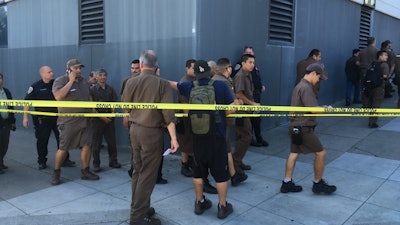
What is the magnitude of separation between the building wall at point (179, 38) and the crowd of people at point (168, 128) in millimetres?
893

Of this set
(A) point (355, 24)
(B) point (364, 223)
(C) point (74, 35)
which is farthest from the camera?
(A) point (355, 24)

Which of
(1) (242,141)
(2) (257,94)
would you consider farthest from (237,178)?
(2) (257,94)

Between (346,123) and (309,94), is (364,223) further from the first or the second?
(346,123)

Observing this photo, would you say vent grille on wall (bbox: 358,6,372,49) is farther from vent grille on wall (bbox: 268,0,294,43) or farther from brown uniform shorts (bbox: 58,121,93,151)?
brown uniform shorts (bbox: 58,121,93,151)

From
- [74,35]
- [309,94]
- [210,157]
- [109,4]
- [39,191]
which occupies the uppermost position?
[109,4]

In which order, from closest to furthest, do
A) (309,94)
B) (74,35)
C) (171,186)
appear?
(309,94), (171,186), (74,35)

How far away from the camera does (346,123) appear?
31.0 feet

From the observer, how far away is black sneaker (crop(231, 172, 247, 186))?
213 inches

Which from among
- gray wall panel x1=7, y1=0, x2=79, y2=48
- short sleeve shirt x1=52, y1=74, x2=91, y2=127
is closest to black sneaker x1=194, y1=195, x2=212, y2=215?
short sleeve shirt x1=52, y1=74, x2=91, y2=127

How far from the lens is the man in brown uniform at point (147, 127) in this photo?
4148 mm

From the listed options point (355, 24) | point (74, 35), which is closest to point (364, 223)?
point (74, 35)

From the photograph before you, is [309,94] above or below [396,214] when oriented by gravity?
above

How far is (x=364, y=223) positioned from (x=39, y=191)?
14.1ft

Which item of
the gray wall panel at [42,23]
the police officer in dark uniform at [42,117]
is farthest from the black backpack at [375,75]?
the gray wall panel at [42,23]
